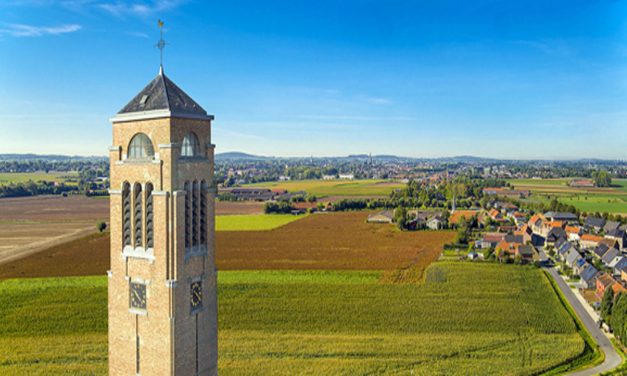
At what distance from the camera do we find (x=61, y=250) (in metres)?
67.7

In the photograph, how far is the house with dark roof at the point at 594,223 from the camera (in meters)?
88.5

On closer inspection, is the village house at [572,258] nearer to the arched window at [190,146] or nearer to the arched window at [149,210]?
the arched window at [190,146]

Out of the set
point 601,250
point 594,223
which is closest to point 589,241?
point 601,250

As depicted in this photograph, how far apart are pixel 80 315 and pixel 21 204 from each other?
341ft

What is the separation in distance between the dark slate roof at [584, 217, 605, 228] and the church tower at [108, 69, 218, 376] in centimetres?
8995

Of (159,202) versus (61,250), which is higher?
(159,202)

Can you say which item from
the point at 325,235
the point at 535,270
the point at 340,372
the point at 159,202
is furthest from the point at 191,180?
the point at 325,235

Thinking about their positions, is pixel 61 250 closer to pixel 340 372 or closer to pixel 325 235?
pixel 325 235

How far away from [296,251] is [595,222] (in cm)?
5733

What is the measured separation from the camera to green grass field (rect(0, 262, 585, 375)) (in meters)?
31.4

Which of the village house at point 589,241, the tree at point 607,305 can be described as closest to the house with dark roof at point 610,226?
the village house at point 589,241

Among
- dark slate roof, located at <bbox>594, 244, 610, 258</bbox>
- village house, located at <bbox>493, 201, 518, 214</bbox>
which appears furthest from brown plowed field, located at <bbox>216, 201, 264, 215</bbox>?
dark slate roof, located at <bbox>594, 244, 610, 258</bbox>

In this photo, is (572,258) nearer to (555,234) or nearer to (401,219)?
(555,234)

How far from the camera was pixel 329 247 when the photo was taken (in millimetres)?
73188
